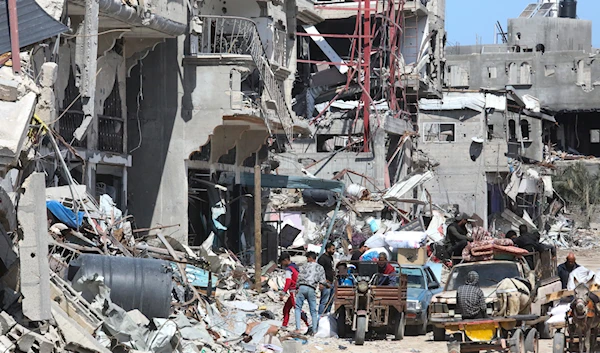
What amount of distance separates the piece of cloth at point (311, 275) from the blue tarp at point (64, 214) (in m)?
3.88

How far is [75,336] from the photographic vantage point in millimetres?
12375

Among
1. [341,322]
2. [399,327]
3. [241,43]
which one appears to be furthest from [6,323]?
[241,43]

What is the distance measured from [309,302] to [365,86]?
26.0 m

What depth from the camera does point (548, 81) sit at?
239 ft

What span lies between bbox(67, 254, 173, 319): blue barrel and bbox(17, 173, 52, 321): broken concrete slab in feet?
11.2

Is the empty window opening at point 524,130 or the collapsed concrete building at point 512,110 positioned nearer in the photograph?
the collapsed concrete building at point 512,110

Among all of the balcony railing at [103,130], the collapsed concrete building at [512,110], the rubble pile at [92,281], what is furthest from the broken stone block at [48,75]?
the collapsed concrete building at [512,110]

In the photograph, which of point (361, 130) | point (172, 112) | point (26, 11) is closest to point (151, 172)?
point (172, 112)

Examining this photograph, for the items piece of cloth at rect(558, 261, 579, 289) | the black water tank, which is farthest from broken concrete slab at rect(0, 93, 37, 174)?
the black water tank

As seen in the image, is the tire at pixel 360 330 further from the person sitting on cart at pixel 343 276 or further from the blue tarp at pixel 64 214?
the blue tarp at pixel 64 214

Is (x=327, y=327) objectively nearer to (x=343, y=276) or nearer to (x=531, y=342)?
(x=343, y=276)

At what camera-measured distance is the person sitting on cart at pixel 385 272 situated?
66.2 ft

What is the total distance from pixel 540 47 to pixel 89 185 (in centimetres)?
5943

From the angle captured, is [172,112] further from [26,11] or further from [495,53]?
[495,53]
